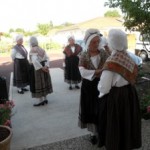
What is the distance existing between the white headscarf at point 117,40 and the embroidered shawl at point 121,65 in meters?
0.07

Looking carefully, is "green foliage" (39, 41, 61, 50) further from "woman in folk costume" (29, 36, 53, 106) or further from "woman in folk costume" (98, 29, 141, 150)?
"woman in folk costume" (98, 29, 141, 150)

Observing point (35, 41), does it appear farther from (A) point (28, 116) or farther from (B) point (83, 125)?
(B) point (83, 125)

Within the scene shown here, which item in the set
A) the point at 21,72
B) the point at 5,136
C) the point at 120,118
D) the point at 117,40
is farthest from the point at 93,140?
the point at 21,72

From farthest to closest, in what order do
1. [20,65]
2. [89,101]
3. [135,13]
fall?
[20,65], [135,13], [89,101]

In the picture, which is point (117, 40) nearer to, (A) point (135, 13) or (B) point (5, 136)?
(B) point (5, 136)

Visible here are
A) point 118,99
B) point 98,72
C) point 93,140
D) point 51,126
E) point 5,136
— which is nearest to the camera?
point 118,99

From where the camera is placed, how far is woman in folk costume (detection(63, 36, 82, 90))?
884 cm

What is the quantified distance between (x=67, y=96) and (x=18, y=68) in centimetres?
175

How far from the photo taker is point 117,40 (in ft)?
11.3

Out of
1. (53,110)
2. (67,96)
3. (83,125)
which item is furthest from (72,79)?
(83,125)

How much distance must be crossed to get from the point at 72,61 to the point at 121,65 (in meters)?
5.55

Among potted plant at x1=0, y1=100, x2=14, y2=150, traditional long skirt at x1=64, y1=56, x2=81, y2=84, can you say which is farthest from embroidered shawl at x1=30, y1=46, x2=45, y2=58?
potted plant at x1=0, y1=100, x2=14, y2=150

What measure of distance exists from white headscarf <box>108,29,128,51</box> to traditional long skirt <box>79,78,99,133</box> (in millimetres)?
937

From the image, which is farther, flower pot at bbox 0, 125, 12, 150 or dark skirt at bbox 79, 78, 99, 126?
dark skirt at bbox 79, 78, 99, 126
